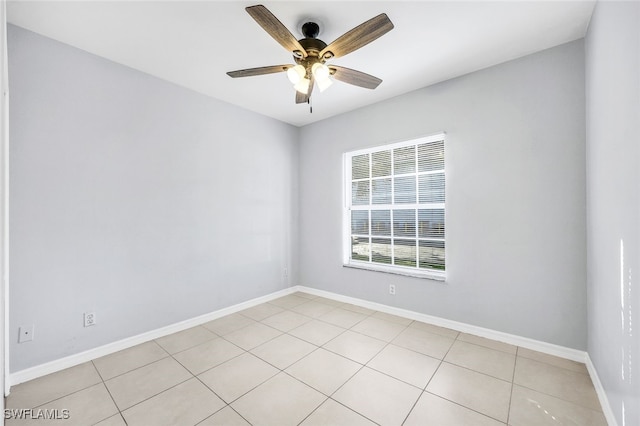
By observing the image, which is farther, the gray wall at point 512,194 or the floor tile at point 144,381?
the gray wall at point 512,194

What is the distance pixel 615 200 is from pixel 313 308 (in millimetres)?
3043

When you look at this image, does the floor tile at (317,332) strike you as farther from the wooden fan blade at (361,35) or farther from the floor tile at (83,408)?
the wooden fan blade at (361,35)

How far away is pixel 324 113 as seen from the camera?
12.9 feet

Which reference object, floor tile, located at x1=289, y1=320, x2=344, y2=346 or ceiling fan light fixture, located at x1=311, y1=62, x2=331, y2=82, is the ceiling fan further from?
floor tile, located at x1=289, y1=320, x2=344, y2=346

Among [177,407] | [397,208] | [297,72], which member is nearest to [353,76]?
[297,72]

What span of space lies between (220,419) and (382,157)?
3180 millimetres

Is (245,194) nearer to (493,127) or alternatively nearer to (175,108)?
(175,108)

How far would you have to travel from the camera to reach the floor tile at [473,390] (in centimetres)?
175

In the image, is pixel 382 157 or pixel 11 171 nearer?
pixel 11 171

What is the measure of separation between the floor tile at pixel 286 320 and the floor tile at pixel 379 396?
1.12m

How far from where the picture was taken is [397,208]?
3.46 m

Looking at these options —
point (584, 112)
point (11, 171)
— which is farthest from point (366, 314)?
point (11, 171)

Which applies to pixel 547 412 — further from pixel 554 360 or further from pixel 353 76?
pixel 353 76

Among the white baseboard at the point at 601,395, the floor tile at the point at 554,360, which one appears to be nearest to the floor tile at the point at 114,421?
the white baseboard at the point at 601,395
